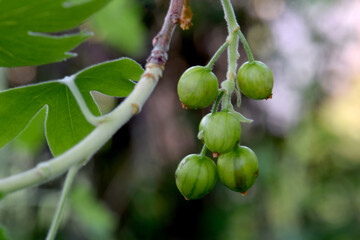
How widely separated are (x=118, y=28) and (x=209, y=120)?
91.1 inches

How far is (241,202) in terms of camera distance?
5.31 m

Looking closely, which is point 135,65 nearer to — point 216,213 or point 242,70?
point 242,70

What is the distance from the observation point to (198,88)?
87cm

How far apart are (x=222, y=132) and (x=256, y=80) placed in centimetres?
13

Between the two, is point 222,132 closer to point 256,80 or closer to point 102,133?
point 256,80

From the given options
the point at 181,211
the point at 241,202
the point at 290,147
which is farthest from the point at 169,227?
the point at 290,147

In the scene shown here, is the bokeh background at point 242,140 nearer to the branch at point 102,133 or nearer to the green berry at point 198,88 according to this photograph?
the green berry at point 198,88

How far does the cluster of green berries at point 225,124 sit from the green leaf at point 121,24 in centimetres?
206

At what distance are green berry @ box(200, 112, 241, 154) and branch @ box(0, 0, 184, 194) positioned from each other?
0.17m

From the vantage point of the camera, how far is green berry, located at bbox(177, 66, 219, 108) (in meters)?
0.87

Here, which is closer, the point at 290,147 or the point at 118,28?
the point at 118,28

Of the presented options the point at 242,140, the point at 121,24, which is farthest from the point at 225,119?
the point at 242,140

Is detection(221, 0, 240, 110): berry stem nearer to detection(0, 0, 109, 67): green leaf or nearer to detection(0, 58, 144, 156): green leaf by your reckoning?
detection(0, 58, 144, 156): green leaf

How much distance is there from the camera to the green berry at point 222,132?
83cm
